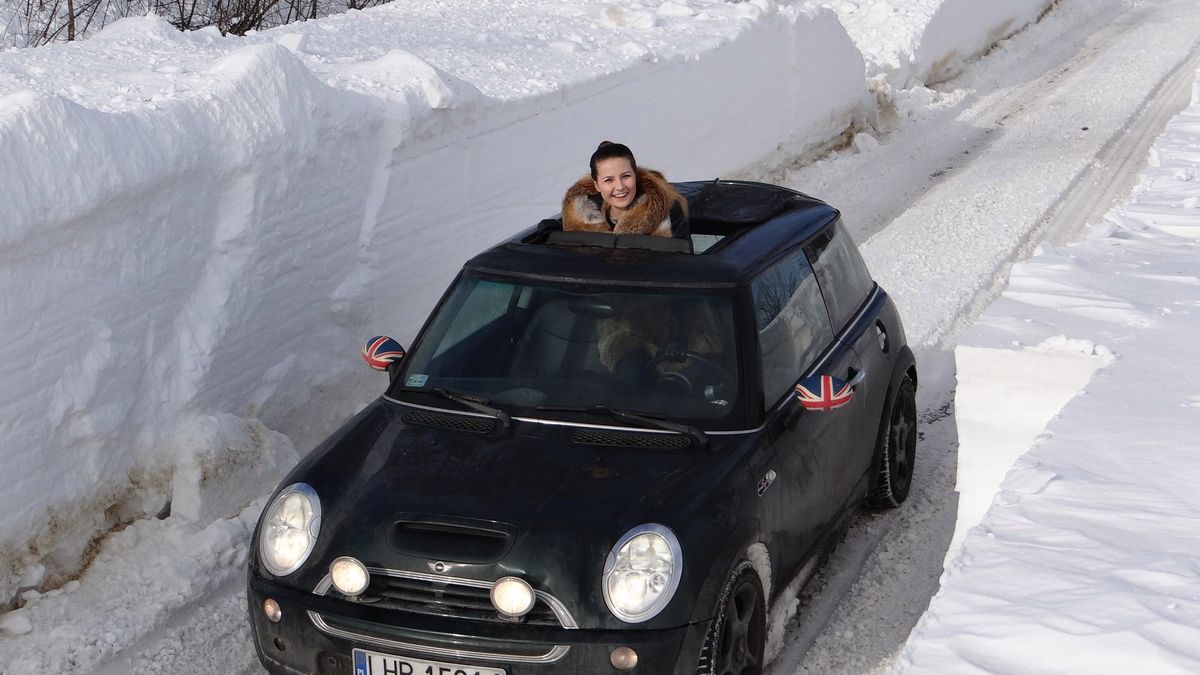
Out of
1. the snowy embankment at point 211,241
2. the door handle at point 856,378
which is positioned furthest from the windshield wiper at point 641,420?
the snowy embankment at point 211,241

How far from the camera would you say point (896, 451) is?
608cm

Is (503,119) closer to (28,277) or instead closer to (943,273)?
(943,273)

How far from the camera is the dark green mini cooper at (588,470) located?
3.95 m

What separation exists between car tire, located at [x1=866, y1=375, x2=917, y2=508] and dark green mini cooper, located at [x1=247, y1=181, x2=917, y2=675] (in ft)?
0.39

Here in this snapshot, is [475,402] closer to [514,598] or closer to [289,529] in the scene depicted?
[289,529]

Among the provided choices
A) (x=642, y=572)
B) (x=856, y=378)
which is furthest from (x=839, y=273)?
(x=642, y=572)

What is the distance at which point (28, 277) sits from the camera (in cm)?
539

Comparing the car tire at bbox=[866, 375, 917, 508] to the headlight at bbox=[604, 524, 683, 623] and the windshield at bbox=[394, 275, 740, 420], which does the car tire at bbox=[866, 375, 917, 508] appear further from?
the headlight at bbox=[604, 524, 683, 623]

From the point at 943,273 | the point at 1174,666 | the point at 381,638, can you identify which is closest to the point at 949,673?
the point at 1174,666

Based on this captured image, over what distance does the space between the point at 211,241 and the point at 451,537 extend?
2.94m

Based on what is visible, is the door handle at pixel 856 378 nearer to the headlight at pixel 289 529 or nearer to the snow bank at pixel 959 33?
the headlight at pixel 289 529

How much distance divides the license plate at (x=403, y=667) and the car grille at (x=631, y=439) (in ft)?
2.99

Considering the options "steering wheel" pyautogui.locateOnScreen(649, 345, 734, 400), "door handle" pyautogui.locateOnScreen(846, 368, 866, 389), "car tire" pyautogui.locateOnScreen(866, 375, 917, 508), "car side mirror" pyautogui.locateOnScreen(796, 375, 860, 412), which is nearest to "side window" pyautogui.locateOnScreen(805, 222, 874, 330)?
"door handle" pyautogui.locateOnScreen(846, 368, 866, 389)

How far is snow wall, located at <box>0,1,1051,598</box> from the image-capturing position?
17.9 feet
